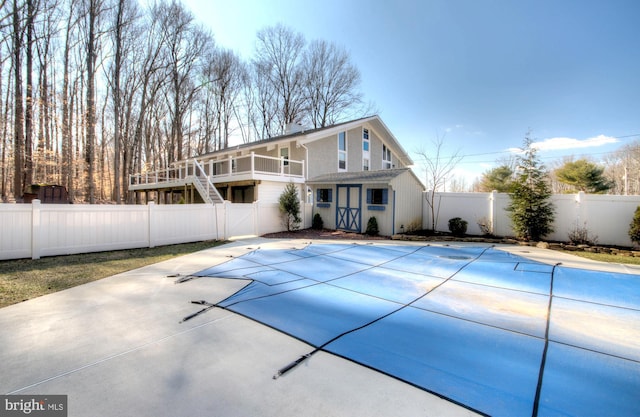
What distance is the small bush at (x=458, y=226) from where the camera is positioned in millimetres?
11961

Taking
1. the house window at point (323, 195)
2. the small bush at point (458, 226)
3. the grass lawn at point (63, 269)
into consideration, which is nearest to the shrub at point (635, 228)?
the small bush at point (458, 226)

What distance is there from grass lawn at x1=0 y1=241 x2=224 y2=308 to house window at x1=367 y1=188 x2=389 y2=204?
789cm

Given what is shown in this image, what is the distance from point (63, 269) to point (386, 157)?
62.1ft

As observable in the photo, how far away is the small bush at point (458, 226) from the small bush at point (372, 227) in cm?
320

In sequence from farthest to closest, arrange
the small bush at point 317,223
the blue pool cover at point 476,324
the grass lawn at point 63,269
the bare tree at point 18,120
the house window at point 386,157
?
the house window at point 386,157, the bare tree at point 18,120, the small bush at point 317,223, the grass lawn at point 63,269, the blue pool cover at point 476,324

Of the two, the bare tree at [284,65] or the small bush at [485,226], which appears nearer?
the small bush at [485,226]

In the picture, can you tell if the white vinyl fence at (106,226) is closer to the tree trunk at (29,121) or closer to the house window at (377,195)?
the house window at (377,195)

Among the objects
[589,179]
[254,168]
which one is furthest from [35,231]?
[589,179]

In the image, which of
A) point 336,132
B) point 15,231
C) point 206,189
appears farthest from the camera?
point 336,132

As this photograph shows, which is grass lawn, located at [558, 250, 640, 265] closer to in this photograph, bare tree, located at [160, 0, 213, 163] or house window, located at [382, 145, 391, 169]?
house window, located at [382, 145, 391, 169]

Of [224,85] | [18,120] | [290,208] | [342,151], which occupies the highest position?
[224,85]

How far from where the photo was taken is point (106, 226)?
8109mm

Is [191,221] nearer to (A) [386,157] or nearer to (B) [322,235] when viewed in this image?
(B) [322,235]

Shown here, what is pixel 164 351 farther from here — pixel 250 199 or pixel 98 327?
pixel 250 199
